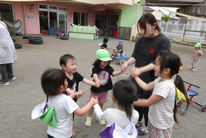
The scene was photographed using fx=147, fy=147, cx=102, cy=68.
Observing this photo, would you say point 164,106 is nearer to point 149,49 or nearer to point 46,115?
point 149,49

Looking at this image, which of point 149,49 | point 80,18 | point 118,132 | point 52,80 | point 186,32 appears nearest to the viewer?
point 118,132

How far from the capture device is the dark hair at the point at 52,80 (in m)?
1.38

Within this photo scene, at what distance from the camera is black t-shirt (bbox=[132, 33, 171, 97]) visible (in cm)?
204

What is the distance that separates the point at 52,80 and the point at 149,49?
1.42 meters

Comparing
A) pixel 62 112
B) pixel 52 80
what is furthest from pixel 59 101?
pixel 52 80

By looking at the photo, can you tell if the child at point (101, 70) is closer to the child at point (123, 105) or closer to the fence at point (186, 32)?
the child at point (123, 105)

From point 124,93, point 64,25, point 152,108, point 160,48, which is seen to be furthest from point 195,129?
point 64,25

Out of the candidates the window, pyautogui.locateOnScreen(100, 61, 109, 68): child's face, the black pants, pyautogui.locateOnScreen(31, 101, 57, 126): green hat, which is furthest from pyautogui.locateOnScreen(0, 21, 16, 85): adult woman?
the window

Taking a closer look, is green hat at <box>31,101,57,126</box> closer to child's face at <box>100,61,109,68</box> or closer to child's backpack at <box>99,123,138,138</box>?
child's backpack at <box>99,123,138,138</box>

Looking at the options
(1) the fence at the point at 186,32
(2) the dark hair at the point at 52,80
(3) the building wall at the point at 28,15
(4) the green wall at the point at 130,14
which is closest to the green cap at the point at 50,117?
(2) the dark hair at the point at 52,80

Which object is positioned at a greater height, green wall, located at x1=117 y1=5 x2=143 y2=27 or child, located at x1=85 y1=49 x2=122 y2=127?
green wall, located at x1=117 y1=5 x2=143 y2=27

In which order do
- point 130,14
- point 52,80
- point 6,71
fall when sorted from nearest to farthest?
1. point 52,80
2. point 6,71
3. point 130,14

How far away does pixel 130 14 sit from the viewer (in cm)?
1586

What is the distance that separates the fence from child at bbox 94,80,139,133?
1665 centimetres
